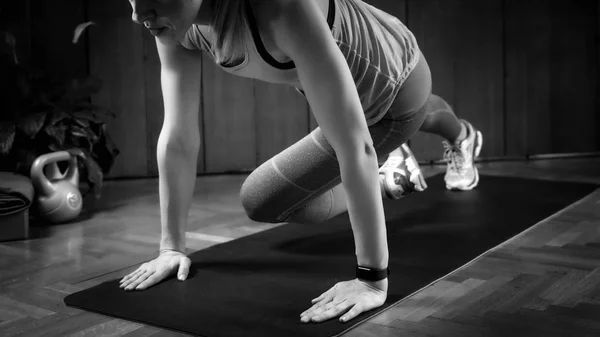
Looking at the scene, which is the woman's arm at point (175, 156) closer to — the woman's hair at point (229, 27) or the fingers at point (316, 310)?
the woman's hair at point (229, 27)

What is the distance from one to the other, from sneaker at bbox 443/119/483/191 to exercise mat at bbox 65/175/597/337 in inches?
5.8

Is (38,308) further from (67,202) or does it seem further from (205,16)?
(67,202)

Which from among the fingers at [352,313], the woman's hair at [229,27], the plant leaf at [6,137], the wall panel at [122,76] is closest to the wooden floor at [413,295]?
the fingers at [352,313]

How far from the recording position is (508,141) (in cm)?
477

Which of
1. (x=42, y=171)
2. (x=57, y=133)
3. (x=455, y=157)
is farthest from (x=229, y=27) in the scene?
(x=455, y=157)

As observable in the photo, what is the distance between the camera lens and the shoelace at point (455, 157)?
316 centimetres

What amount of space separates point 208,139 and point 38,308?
272cm

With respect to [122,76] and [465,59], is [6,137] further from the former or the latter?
[465,59]

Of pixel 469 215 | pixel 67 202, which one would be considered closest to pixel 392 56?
pixel 469 215

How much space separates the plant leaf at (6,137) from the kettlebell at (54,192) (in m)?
0.17

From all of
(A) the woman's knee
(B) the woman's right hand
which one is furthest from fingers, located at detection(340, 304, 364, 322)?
(A) the woman's knee

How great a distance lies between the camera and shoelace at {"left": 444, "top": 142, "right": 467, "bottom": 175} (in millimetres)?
3159

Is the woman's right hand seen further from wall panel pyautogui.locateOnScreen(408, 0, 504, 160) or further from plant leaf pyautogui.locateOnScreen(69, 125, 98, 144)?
wall panel pyautogui.locateOnScreen(408, 0, 504, 160)

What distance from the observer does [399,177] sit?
2.57 metres
